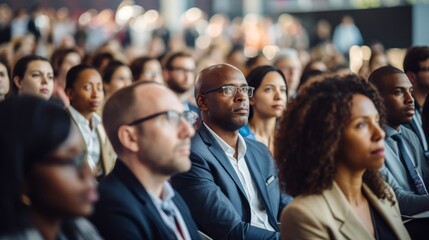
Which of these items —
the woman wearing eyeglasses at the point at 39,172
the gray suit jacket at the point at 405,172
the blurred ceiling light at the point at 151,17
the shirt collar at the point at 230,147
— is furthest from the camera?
the blurred ceiling light at the point at 151,17

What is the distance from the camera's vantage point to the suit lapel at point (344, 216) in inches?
103

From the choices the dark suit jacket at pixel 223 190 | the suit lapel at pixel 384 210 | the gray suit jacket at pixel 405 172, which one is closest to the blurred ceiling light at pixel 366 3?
the gray suit jacket at pixel 405 172

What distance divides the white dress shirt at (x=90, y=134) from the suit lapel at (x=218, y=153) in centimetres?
147

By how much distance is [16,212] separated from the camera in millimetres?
1866

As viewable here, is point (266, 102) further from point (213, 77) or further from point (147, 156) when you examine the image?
point (147, 156)

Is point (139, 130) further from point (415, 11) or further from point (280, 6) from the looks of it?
point (280, 6)

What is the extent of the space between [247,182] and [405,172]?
0.82 m

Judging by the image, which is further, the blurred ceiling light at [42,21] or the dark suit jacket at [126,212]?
the blurred ceiling light at [42,21]

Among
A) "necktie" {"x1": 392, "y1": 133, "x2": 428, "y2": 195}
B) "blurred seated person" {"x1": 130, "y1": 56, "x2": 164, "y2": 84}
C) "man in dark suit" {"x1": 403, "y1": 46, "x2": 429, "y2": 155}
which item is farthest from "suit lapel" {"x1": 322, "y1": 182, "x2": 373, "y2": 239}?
"blurred seated person" {"x1": 130, "y1": 56, "x2": 164, "y2": 84}

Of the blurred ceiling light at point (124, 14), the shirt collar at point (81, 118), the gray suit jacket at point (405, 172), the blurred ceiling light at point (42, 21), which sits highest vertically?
the blurred ceiling light at point (124, 14)

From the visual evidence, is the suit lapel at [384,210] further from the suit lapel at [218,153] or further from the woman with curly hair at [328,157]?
the suit lapel at [218,153]

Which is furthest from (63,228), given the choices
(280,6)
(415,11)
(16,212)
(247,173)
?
(280,6)

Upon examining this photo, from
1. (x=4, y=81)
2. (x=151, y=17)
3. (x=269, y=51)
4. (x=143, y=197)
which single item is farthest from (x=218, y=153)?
(x=151, y=17)

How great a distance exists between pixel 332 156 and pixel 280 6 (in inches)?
768
